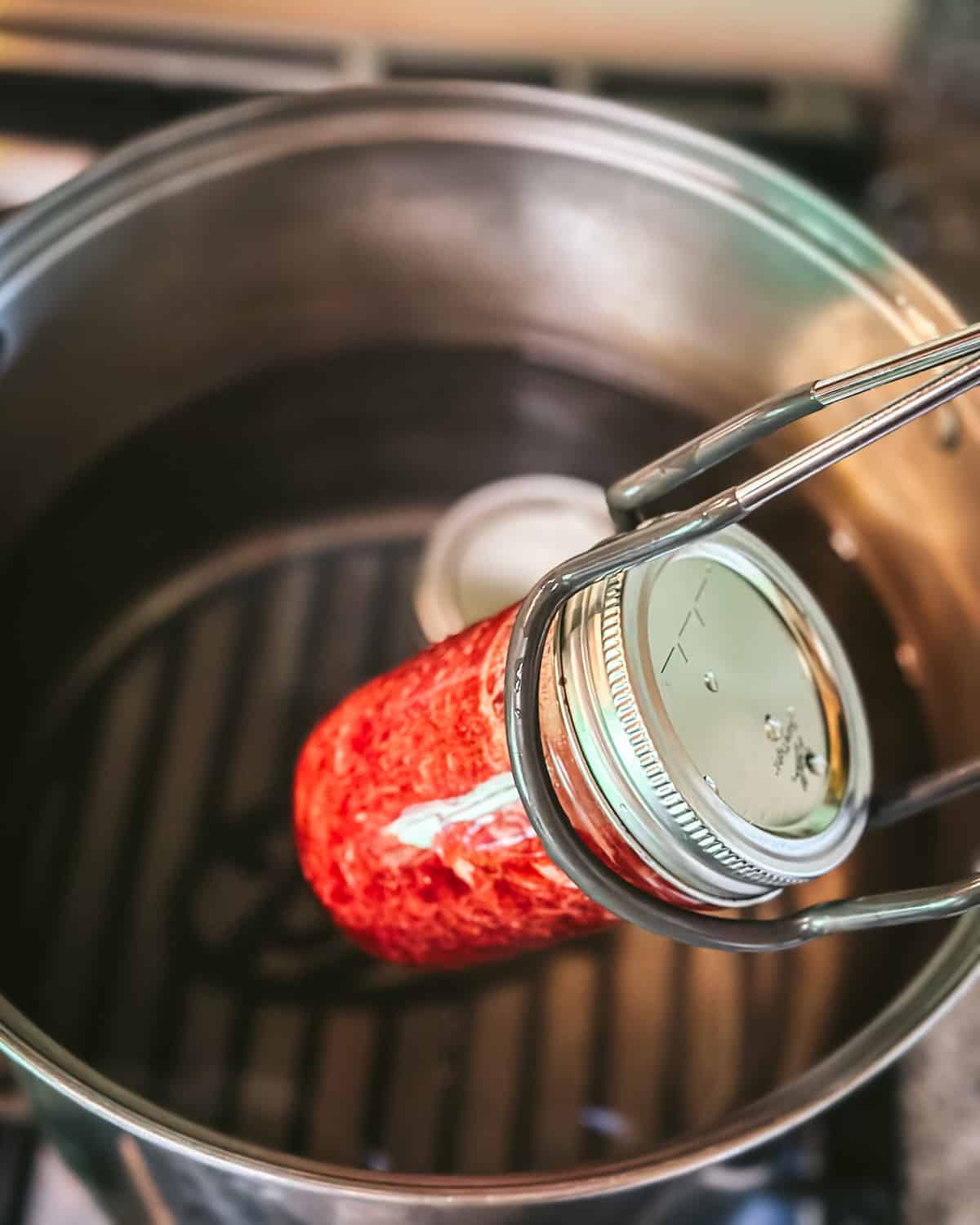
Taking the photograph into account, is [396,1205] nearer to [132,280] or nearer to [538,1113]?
[538,1113]

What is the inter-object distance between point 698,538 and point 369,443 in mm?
350

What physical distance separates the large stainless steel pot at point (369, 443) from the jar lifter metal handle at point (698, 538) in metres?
0.10

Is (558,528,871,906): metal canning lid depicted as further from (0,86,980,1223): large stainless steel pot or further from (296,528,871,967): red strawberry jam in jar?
(0,86,980,1223): large stainless steel pot

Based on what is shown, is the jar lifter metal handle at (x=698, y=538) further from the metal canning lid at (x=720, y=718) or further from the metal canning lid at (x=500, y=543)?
the metal canning lid at (x=500, y=543)

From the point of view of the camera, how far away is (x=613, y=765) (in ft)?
0.99

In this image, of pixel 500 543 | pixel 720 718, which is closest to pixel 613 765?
pixel 720 718

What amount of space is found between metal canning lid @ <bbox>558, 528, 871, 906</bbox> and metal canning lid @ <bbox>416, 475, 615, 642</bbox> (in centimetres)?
20

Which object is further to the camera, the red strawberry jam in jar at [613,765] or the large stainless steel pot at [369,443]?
the large stainless steel pot at [369,443]

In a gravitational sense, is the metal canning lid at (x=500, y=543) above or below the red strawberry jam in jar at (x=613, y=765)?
above

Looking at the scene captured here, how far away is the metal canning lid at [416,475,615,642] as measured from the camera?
1.77ft

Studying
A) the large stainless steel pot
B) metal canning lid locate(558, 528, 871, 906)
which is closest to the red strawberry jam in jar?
metal canning lid locate(558, 528, 871, 906)

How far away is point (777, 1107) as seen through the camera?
33 centimetres

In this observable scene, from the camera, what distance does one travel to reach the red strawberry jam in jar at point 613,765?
0.30 meters

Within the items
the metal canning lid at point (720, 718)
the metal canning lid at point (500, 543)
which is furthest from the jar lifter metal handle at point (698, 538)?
the metal canning lid at point (500, 543)
